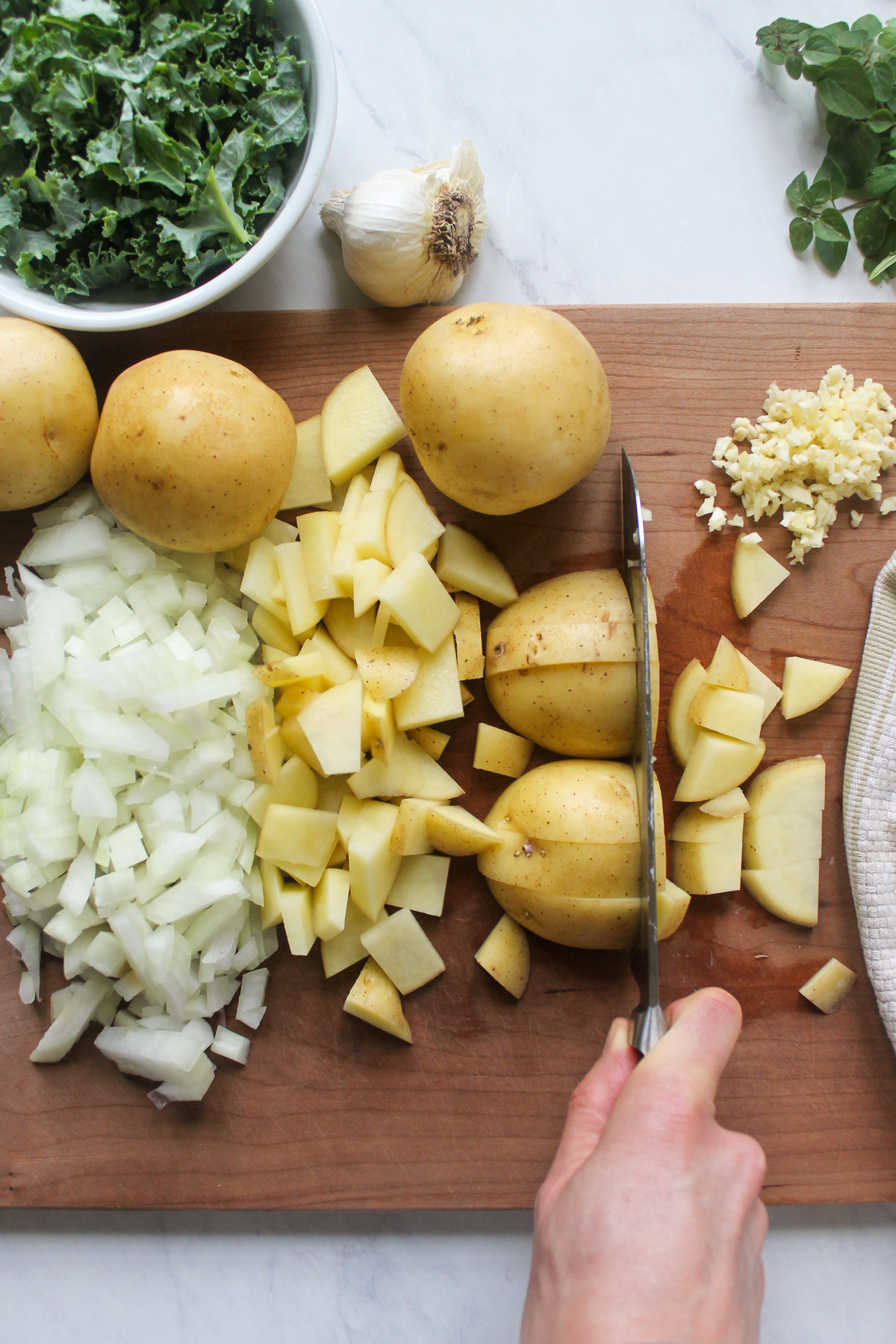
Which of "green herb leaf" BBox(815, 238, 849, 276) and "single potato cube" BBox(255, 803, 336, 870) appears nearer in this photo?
"single potato cube" BBox(255, 803, 336, 870)

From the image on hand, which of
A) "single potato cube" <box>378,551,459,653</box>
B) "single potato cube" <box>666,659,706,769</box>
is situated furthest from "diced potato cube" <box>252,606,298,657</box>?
"single potato cube" <box>666,659,706,769</box>

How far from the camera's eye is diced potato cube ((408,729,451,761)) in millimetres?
1622

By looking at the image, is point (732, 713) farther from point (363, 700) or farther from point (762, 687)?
point (363, 700)

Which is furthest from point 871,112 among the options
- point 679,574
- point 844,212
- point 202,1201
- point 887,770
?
point 202,1201

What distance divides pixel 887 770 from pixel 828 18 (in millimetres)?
1581

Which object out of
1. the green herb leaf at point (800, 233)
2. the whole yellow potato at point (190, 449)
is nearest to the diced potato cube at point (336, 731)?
the whole yellow potato at point (190, 449)

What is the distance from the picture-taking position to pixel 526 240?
1.78m

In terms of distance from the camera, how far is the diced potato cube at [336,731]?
149cm

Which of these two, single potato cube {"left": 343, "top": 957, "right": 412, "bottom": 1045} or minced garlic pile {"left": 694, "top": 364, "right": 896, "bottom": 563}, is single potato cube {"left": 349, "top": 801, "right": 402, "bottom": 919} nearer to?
single potato cube {"left": 343, "top": 957, "right": 412, "bottom": 1045}

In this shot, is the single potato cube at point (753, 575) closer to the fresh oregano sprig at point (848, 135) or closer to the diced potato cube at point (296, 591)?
the fresh oregano sprig at point (848, 135)

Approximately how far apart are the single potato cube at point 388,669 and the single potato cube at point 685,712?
49cm

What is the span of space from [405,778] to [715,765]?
57 centimetres

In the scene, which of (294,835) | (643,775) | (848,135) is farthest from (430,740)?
(848,135)

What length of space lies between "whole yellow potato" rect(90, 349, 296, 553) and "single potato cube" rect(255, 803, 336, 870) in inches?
19.8
